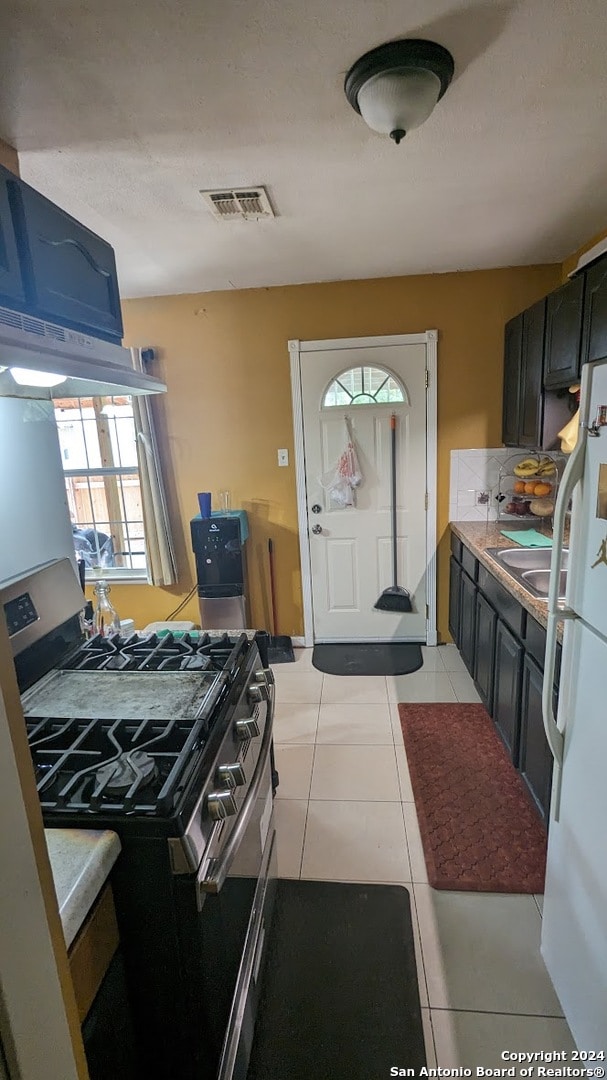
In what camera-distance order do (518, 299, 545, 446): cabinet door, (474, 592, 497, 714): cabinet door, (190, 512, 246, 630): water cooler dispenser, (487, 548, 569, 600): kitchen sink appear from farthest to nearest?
(190, 512, 246, 630): water cooler dispenser < (518, 299, 545, 446): cabinet door < (474, 592, 497, 714): cabinet door < (487, 548, 569, 600): kitchen sink

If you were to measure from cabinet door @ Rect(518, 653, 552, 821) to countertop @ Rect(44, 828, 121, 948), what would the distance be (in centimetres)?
155

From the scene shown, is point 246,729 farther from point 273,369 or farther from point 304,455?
point 273,369

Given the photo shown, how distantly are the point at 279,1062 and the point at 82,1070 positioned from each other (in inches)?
39.2

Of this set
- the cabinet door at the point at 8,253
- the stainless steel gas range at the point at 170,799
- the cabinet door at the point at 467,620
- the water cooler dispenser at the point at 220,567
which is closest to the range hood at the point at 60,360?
the cabinet door at the point at 8,253

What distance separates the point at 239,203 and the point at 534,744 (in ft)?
8.06

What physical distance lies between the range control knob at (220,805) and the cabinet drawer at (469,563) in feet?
7.29

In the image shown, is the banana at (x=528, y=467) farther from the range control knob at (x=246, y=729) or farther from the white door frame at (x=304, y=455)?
the range control knob at (x=246, y=729)

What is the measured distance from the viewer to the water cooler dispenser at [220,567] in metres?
3.41

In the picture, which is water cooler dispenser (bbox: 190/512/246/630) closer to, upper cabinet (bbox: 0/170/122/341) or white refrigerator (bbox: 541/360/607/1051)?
upper cabinet (bbox: 0/170/122/341)

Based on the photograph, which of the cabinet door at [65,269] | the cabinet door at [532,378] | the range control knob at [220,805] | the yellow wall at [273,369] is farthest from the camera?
the yellow wall at [273,369]

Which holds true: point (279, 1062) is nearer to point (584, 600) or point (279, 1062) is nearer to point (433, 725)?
point (584, 600)

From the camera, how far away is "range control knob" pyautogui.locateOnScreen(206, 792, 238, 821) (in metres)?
0.96

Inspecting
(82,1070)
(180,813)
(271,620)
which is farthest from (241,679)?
(271,620)

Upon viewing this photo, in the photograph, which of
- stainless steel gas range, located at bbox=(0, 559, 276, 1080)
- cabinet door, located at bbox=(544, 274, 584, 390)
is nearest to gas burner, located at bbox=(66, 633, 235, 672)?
stainless steel gas range, located at bbox=(0, 559, 276, 1080)
